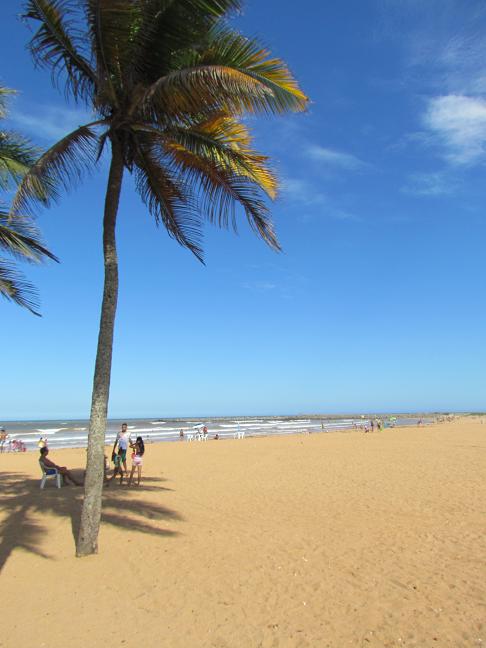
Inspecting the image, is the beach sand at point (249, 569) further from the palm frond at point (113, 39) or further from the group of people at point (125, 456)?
the palm frond at point (113, 39)

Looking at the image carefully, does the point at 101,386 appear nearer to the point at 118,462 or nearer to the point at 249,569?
the point at 249,569

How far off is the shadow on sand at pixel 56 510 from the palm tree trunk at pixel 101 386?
79 cm

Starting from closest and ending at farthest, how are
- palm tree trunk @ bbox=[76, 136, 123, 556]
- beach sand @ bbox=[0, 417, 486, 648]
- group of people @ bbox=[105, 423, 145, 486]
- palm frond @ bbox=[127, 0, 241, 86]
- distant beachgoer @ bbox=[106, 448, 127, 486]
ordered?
1. beach sand @ bbox=[0, 417, 486, 648]
2. palm frond @ bbox=[127, 0, 241, 86]
3. palm tree trunk @ bbox=[76, 136, 123, 556]
4. group of people @ bbox=[105, 423, 145, 486]
5. distant beachgoer @ bbox=[106, 448, 127, 486]

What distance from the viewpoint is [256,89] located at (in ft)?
16.3

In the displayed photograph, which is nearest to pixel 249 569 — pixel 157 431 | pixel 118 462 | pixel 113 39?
pixel 118 462

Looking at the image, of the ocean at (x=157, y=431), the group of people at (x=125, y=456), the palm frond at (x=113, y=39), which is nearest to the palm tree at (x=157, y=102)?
the palm frond at (x=113, y=39)

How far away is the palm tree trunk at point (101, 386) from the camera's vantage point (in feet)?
20.0

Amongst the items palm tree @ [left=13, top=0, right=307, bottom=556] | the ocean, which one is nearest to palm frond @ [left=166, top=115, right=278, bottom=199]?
palm tree @ [left=13, top=0, right=307, bottom=556]

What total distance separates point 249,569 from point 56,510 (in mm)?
4790

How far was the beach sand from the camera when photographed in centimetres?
430

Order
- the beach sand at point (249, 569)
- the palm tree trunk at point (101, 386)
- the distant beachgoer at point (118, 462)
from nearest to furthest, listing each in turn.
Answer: the beach sand at point (249, 569) < the palm tree trunk at point (101, 386) < the distant beachgoer at point (118, 462)

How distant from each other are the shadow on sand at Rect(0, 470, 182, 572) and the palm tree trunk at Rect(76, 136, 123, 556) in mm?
789

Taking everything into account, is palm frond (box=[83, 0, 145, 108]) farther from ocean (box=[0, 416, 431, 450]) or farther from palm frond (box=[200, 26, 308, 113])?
ocean (box=[0, 416, 431, 450])

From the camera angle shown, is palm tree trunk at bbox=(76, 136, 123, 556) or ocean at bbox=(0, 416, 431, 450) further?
ocean at bbox=(0, 416, 431, 450)
